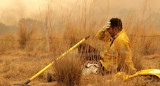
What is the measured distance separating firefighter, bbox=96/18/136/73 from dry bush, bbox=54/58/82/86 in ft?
1.30

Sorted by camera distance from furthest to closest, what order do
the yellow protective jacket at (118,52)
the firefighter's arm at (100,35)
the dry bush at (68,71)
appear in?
1. the firefighter's arm at (100,35)
2. the yellow protective jacket at (118,52)
3. the dry bush at (68,71)

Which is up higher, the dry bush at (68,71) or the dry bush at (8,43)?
the dry bush at (8,43)

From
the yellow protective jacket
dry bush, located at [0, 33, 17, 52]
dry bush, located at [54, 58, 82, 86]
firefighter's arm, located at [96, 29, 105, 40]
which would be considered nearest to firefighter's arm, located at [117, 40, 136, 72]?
the yellow protective jacket

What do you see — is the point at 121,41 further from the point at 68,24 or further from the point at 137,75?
the point at 68,24

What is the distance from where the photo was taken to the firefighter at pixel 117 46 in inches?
83.3

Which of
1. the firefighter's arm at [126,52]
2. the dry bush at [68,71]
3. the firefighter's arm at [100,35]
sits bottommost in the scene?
the dry bush at [68,71]

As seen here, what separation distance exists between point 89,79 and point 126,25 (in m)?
1.16

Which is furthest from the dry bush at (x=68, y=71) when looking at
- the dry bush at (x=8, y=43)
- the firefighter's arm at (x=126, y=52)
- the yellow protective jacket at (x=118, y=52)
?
the dry bush at (x=8, y=43)

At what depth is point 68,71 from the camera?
1926mm

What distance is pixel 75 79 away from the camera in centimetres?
197

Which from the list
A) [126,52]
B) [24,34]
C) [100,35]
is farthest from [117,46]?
[24,34]

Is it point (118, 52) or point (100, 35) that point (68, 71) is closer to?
point (118, 52)

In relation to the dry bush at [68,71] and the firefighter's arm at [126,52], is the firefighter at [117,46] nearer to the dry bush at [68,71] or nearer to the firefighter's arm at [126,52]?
the firefighter's arm at [126,52]

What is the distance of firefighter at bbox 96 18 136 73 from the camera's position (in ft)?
6.94
